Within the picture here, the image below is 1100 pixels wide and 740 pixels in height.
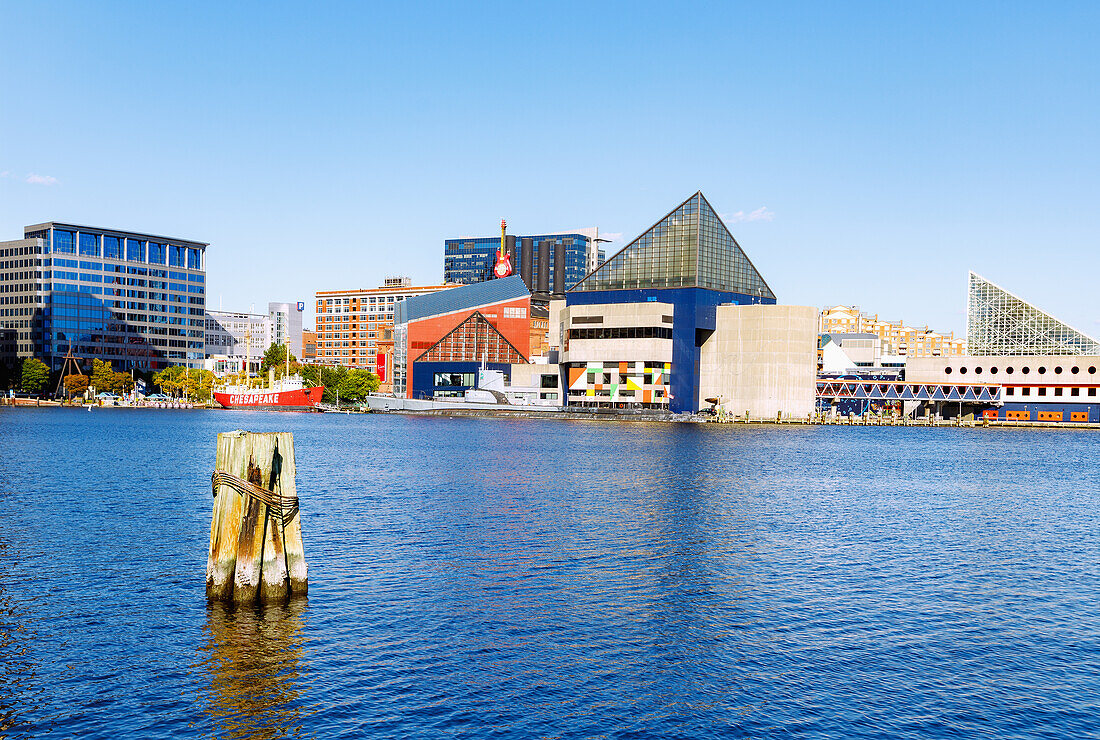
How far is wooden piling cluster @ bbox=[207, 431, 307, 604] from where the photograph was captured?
2719 centimetres

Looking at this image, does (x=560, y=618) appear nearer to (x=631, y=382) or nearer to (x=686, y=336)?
(x=631, y=382)

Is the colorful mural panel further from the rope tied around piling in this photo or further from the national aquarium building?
the rope tied around piling

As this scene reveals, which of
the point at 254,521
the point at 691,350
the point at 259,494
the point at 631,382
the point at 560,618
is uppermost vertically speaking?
the point at 691,350

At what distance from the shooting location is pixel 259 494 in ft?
89.2

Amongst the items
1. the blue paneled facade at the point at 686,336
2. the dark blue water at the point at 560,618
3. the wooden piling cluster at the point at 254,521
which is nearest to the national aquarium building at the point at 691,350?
the blue paneled facade at the point at 686,336

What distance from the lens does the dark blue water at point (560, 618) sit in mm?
22156

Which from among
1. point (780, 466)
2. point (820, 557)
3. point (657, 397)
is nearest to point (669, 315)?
point (657, 397)

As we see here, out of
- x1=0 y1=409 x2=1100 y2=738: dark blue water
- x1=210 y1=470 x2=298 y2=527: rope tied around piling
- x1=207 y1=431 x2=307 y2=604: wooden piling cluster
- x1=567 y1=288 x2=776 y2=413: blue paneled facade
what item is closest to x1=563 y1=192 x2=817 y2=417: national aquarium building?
x1=567 y1=288 x2=776 y2=413: blue paneled facade

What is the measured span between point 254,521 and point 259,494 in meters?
0.97

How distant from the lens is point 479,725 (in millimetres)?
21266

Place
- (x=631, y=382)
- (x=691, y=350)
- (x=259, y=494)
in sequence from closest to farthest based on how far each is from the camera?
(x=259, y=494), (x=691, y=350), (x=631, y=382)

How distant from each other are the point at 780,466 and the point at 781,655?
212ft

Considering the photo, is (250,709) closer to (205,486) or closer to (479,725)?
(479,725)

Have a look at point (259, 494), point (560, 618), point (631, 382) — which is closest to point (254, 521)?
point (259, 494)
